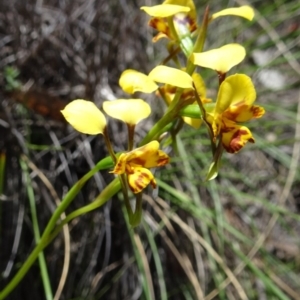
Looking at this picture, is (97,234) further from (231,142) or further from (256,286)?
(231,142)

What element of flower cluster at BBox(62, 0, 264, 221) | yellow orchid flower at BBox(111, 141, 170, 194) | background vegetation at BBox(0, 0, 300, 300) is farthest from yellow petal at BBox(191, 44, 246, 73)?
background vegetation at BBox(0, 0, 300, 300)

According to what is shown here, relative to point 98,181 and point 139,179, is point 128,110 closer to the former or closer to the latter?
point 139,179

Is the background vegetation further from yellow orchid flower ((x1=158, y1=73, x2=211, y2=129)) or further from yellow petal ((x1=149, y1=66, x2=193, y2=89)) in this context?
yellow petal ((x1=149, y1=66, x2=193, y2=89))

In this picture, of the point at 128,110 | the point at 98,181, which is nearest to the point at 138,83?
the point at 128,110

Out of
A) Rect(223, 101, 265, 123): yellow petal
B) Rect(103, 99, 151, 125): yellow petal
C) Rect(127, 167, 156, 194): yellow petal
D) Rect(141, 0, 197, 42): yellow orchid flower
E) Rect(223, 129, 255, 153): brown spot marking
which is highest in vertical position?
Rect(141, 0, 197, 42): yellow orchid flower

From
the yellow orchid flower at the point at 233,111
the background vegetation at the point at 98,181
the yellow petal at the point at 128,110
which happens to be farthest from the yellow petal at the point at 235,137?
the background vegetation at the point at 98,181

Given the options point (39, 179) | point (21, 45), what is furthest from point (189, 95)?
point (21, 45)

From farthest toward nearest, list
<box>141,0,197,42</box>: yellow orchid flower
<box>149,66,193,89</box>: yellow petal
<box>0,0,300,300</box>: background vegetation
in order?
<box>0,0,300,300</box>: background vegetation
<box>141,0,197,42</box>: yellow orchid flower
<box>149,66,193,89</box>: yellow petal
